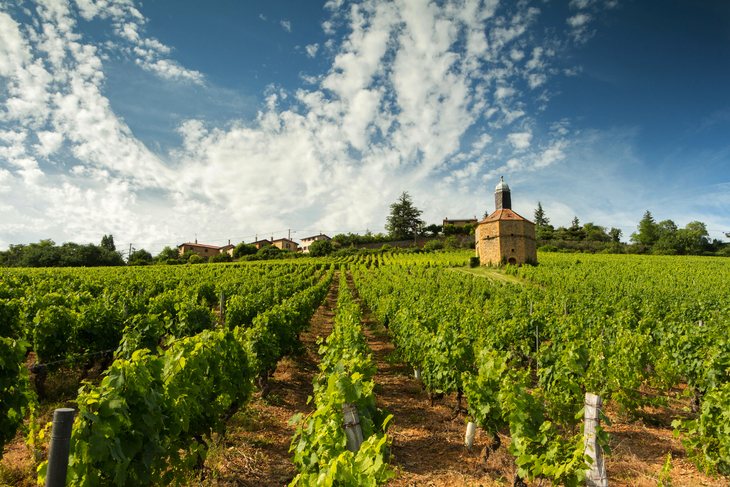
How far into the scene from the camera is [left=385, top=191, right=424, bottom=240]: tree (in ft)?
236

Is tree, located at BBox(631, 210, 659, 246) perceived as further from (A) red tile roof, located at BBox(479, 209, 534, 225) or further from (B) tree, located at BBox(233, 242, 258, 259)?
(B) tree, located at BBox(233, 242, 258, 259)

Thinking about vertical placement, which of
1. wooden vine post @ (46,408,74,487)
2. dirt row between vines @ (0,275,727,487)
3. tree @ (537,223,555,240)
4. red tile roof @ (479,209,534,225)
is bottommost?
dirt row between vines @ (0,275,727,487)

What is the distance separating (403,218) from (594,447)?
69810 mm

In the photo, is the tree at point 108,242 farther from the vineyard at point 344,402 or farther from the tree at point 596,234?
the tree at point 596,234

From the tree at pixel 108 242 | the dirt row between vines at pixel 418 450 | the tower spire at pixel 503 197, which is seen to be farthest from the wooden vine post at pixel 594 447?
the tree at pixel 108 242

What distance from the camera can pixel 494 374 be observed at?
392 centimetres

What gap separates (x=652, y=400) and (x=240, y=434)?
679 centimetres

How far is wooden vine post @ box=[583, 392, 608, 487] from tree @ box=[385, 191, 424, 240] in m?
68.6

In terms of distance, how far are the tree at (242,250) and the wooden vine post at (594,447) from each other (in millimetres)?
57846

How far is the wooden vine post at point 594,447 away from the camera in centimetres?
279

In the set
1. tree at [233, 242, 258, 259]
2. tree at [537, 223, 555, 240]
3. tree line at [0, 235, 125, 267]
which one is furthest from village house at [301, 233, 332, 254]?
tree at [537, 223, 555, 240]

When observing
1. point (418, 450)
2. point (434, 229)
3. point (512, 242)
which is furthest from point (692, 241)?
point (418, 450)

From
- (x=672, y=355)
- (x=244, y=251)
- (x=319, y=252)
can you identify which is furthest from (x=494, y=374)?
(x=244, y=251)

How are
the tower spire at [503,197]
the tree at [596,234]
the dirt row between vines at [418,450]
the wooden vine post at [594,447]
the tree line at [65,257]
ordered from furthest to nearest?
the tree at [596,234]
the tree line at [65,257]
the tower spire at [503,197]
the dirt row between vines at [418,450]
the wooden vine post at [594,447]
